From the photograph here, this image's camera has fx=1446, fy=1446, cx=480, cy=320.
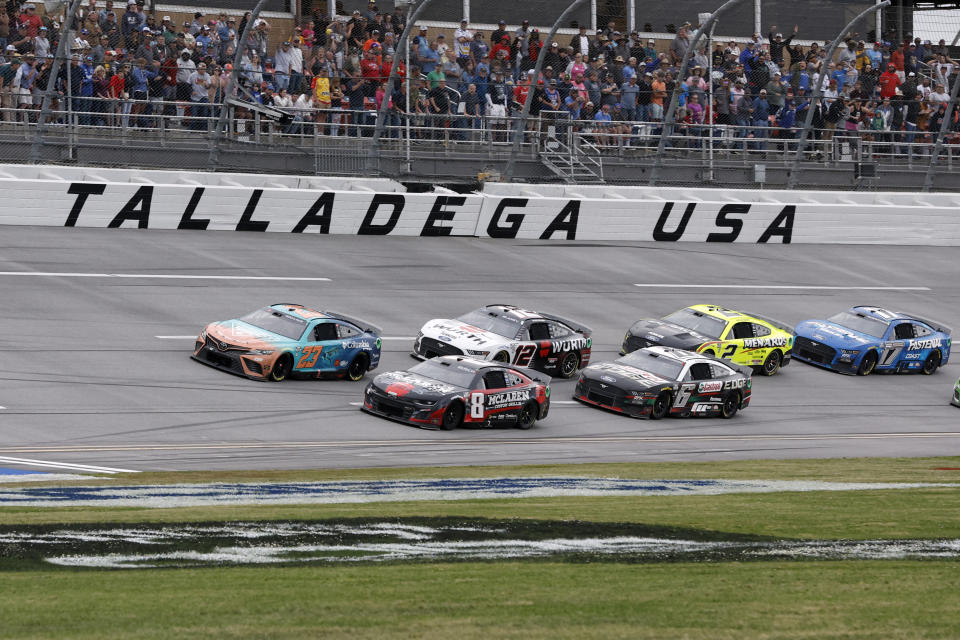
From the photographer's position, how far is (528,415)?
20594 mm

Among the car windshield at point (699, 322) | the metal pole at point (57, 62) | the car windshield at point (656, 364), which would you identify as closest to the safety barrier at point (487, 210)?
the metal pole at point (57, 62)

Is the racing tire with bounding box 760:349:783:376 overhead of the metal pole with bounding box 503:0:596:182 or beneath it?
beneath

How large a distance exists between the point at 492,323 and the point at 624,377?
283cm

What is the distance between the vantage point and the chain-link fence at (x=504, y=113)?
28.0 meters

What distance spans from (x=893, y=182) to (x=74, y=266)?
21.3 metres

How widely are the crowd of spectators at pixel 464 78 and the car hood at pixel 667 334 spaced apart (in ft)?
26.3

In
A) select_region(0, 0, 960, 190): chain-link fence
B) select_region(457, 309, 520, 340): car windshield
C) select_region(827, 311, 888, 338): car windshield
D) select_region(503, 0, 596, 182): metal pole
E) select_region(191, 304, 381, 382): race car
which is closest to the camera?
select_region(191, 304, 381, 382): race car

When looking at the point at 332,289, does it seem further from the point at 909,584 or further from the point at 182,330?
the point at 909,584

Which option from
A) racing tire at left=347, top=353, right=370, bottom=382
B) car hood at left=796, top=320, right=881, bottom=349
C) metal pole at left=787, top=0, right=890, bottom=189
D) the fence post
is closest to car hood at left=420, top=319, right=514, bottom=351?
racing tire at left=347, top=353, right=370, bottom=382

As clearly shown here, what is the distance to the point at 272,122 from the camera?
98.7ft

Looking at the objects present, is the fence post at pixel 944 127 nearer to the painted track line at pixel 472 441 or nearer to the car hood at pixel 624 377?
the painted track line at pixel 472 441

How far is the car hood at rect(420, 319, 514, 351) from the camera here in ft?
74.9

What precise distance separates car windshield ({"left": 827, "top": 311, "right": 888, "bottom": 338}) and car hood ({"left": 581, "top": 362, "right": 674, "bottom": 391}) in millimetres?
6015

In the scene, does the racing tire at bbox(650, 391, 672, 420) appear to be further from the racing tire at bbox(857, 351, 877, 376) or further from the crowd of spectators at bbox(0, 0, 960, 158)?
the crowd of spectators at bbox(0, 0, 960, 158)
